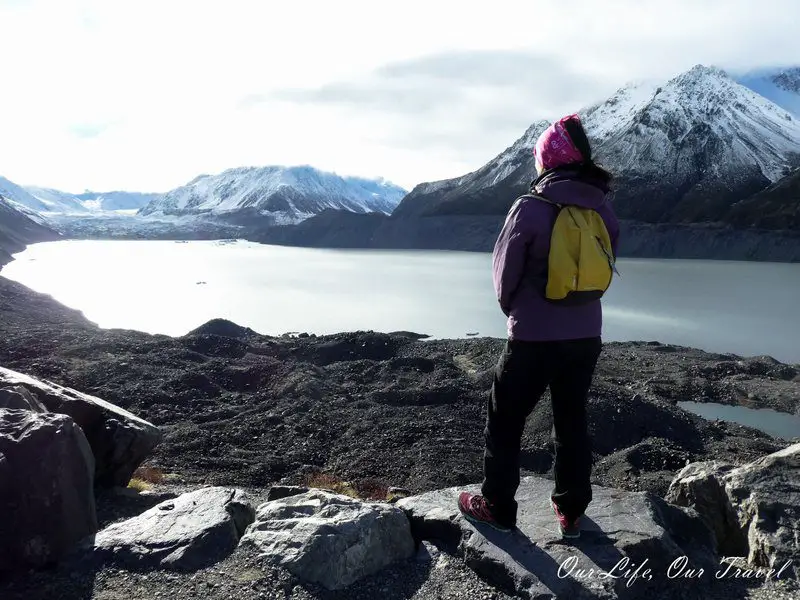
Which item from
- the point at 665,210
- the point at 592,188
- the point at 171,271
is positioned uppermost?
the point at 665,210

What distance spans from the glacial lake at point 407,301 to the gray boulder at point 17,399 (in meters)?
28.3

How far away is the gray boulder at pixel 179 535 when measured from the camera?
436 centimetres

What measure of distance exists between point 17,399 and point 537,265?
16.2 feet

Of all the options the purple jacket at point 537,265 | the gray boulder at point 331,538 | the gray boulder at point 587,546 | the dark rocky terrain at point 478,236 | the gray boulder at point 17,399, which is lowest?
the gray boulder at point 331,538

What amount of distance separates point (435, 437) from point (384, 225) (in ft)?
474

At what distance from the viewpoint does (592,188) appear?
3.96m

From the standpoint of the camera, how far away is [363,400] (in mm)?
16828

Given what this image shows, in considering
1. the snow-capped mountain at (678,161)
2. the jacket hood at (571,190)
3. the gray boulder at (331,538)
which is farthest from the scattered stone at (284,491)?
the snow-capped mountain at (678,161)

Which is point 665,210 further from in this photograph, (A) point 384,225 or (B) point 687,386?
(B) point 687,386

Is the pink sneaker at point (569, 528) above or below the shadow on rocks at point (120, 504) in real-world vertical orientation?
above

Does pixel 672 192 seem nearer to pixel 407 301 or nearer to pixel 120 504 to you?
pixel 407 301

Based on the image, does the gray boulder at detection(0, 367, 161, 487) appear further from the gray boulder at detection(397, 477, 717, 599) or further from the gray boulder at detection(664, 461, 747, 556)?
the gray boulder at detection(664, 461, 747, 556)

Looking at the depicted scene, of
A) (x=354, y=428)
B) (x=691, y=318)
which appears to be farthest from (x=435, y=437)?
(x=691, y=318)

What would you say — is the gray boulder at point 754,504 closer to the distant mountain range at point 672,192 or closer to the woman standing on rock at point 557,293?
the woman standing on rock at point 557,293
